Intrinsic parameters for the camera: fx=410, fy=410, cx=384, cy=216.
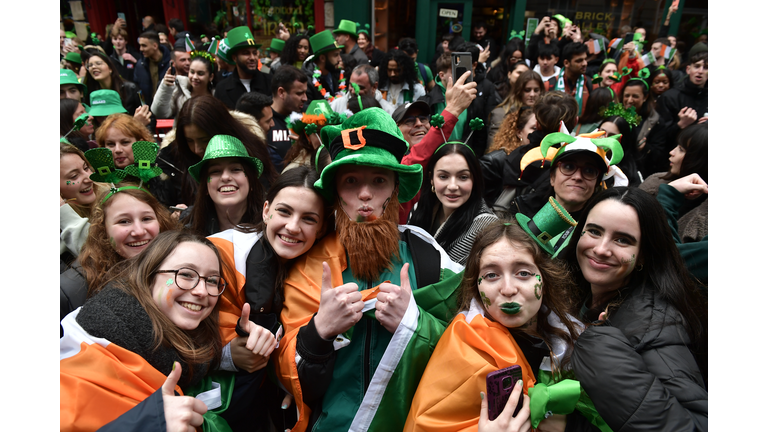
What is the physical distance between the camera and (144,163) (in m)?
2.61

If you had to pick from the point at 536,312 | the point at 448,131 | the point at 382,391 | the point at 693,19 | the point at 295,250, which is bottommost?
the point at 382,391

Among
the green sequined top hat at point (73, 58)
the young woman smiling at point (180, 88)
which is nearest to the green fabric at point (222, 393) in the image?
the young woman smiling at point (180, 88)

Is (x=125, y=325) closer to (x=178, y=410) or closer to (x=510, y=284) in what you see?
(x=178, y=410)

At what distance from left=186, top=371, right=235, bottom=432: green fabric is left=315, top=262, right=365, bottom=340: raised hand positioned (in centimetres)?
54

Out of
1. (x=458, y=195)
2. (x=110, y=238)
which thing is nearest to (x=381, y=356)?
(x=458, y=195)

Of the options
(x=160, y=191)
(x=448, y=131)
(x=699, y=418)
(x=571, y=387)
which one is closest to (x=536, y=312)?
(x=571, y=387)

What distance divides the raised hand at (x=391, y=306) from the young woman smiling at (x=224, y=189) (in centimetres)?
118

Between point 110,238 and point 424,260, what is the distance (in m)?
1.70

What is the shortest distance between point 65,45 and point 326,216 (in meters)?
10.1

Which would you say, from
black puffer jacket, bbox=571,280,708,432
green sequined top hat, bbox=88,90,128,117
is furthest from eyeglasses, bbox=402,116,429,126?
green sequined top hat, bbox=88,90,128,117

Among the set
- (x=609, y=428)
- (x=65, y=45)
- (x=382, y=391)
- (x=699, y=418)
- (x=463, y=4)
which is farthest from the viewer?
(x=463, y=4)

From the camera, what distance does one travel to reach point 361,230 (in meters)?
1.94

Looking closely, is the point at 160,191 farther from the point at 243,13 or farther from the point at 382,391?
the point at 243,13

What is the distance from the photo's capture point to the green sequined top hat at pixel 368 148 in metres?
1.89
